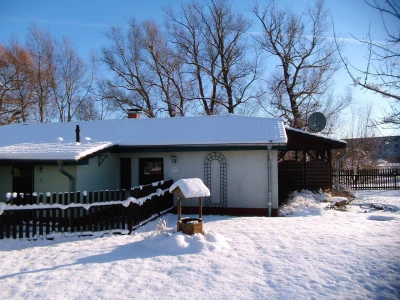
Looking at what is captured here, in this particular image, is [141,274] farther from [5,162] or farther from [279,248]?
[5,162]

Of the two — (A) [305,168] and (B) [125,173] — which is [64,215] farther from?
(A) [305,168]

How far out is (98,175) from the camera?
10.9m

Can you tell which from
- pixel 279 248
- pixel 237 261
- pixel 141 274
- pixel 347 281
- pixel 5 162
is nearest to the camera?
pixel 347 281

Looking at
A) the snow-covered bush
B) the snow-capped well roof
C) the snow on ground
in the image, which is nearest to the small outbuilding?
the snow on ground

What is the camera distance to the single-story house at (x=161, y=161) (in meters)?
9.84

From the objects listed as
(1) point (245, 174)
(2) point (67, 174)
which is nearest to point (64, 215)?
(2) point (67, 174)

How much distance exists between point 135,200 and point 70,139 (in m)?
5.36

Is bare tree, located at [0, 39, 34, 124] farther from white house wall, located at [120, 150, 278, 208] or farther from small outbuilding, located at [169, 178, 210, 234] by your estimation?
small outbuilding, located at [169, 178, 210, 234]

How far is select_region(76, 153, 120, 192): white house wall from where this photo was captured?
32.4ft

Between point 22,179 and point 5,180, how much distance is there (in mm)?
745

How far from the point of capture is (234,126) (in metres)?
12.7

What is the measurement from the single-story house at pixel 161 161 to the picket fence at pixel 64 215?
51.2 inches

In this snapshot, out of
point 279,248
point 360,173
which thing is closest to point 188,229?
point 279,248

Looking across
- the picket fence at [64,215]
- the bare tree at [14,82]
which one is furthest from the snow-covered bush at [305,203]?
the bare tree at [14,82]
